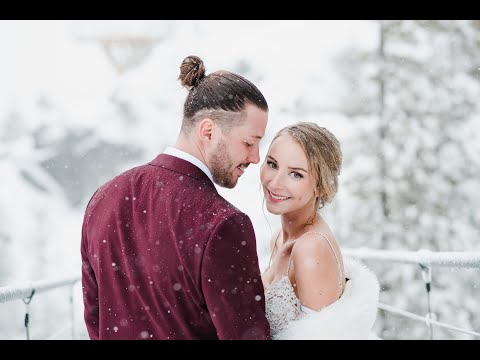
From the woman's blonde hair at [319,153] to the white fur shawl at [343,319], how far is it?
1.08ft

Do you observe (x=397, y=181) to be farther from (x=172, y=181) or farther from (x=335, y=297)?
(x=172, y=181)

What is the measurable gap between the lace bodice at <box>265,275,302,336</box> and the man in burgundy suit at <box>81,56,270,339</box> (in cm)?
40

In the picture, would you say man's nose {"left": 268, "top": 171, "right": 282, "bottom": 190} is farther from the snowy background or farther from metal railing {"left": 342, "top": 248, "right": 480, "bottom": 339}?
the snowy background

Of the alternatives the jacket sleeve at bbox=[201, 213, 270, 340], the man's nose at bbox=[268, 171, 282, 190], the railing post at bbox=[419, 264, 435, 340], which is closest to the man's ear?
the jacket sleeve at bbox=[201, 213, 270, 340]

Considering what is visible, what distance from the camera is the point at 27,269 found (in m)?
13.6

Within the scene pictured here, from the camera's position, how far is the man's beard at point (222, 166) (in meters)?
1.59

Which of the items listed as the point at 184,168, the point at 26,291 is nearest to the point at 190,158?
the point at 184,168

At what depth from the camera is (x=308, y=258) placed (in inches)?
75.8

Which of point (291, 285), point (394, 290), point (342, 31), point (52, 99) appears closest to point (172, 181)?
point (291, 285)

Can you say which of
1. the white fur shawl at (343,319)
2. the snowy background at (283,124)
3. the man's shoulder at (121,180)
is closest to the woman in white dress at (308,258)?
the white fur shawl at (343,319)

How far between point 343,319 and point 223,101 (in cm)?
87

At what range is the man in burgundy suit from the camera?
1.36m

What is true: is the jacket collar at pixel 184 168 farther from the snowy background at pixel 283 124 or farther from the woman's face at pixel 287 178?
the snowy background at pixel 283 124

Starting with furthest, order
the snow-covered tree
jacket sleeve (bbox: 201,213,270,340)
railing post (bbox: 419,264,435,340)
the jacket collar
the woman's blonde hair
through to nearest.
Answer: the snow-covered tree, railing post (bbox: 419,264,435,340), the woman's blonde hair, the jacket collar, jacket sleeve (bbox: 201,213,270,340)
